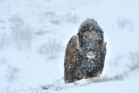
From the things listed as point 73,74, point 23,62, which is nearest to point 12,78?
point 23,62

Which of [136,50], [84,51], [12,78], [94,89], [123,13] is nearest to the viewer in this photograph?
[94,89]

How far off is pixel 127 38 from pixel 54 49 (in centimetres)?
2875

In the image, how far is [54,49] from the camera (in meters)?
112

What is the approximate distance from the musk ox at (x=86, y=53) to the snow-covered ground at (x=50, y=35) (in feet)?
178

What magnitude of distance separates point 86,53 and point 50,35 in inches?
4567

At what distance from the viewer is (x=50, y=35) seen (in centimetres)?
12088

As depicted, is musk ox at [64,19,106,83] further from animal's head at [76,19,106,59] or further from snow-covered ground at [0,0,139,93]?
snow-covered ground at [0,0,139,93]

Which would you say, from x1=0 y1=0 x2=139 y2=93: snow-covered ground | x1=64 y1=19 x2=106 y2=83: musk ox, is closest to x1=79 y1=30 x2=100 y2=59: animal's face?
x1=64 y1=19 x2=106 y2=83: musk ox

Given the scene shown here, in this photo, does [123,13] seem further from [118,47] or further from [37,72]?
[37,72]

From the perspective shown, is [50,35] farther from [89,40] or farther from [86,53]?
[89,40]

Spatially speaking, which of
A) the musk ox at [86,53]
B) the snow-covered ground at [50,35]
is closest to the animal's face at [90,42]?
the musk ox at [86,53]

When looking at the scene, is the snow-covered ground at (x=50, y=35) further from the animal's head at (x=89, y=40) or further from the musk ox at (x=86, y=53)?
the animal's head at (x=89, y=40)

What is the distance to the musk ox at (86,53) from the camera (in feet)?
17.0

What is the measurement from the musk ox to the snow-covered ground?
54.1 metres
